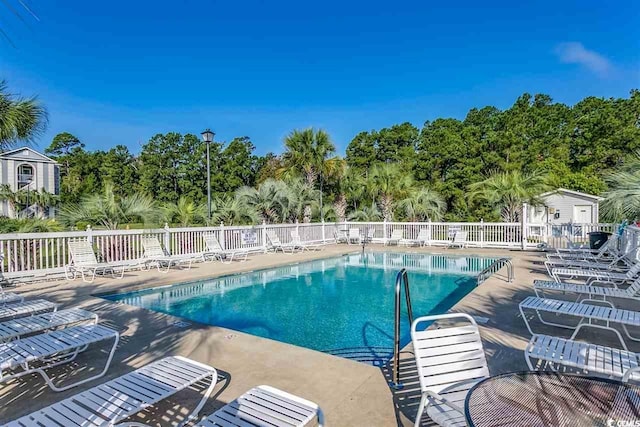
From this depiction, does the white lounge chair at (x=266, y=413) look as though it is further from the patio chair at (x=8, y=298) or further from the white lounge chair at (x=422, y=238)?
the white lounge chair at (x=422, y=238)

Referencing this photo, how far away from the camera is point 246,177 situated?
33.8 m

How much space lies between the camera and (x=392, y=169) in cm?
1853

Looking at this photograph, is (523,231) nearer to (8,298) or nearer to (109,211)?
(109,211)

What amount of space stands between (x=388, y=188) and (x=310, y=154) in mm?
4133

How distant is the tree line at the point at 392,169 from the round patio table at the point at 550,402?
7407 millimetres

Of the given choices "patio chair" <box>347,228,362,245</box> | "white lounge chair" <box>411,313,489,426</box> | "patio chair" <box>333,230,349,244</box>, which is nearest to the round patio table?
"white lounge chair" <box>411,313,489,426</box>

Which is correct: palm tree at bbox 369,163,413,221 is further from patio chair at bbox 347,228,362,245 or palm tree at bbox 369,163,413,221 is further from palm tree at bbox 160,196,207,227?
palm tree at bbox 160,196,207,227

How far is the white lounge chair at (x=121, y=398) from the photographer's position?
2031mm

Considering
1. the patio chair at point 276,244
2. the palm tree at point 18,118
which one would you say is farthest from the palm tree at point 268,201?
the palm tree at point 18,118

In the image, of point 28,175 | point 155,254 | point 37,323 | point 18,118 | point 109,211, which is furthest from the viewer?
point 28,175

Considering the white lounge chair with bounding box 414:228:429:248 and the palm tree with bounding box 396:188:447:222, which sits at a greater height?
the palm tree with bounding box 396:188:447:222

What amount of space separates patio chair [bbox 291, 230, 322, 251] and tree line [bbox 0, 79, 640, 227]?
4.42ft

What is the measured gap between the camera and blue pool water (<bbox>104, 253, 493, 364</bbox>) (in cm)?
548

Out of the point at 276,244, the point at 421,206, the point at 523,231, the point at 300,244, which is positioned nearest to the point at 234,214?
the point at 276,244
